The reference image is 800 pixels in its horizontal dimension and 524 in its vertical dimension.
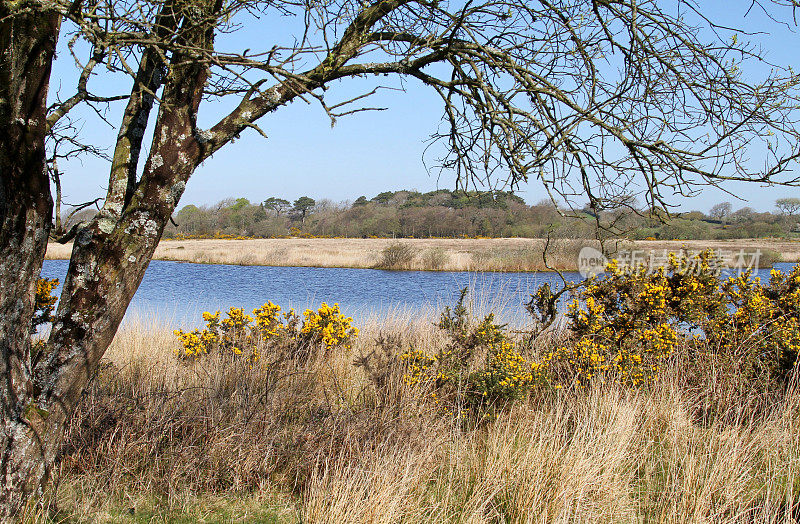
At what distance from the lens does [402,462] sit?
3051mm

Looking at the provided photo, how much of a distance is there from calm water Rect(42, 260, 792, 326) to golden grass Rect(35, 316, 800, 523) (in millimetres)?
7776

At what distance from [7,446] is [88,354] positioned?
0.51 m

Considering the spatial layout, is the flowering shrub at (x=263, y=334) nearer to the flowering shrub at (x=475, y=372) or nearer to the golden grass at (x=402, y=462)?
the golden grass at (x=402, y=462)

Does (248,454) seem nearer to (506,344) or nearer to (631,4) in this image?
(506,344)

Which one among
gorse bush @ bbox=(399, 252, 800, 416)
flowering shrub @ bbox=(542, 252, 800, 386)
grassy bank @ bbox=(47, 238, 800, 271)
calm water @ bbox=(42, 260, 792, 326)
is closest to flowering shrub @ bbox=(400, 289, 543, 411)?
gorse bush @ bbox=(399, 252, 800, 416)

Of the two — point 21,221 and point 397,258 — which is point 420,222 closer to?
point 397,258

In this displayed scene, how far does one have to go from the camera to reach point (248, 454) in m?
3.15

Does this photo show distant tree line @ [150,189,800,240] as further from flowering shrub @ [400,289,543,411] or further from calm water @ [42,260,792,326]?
flowering shrub @ [400,289,543,411]

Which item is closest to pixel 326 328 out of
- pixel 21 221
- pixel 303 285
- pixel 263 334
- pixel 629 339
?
pixel 263 334

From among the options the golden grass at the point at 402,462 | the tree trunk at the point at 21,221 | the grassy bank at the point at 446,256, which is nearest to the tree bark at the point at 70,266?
the tree trunk at the point at 21,221

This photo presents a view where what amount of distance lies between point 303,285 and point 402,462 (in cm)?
1674

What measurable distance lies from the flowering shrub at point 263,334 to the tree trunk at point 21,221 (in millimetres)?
2435

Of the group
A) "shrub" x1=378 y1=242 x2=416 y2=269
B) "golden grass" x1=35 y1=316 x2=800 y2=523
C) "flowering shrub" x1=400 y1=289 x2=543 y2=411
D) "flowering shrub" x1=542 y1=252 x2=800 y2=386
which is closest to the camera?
"golden grass" x1=35 y1=316 x2=800 y2=523

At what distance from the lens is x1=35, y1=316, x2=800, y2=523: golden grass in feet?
Result: 9.18
